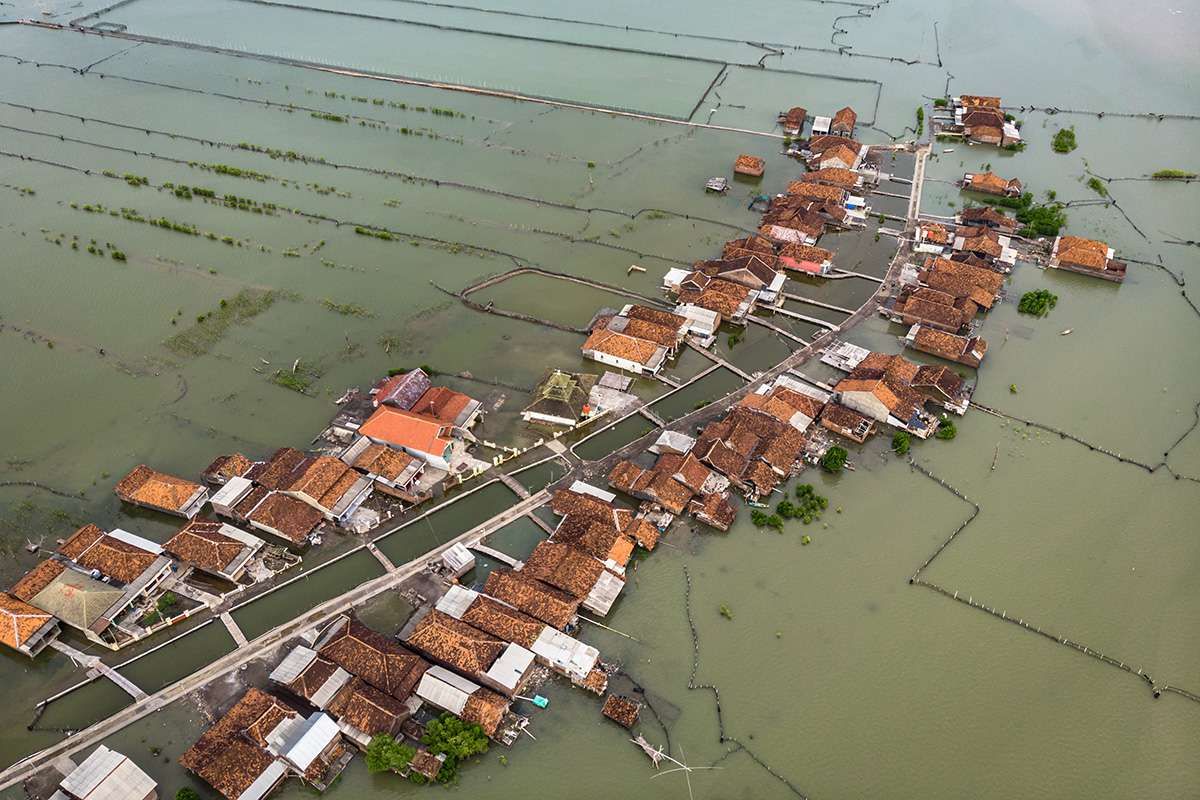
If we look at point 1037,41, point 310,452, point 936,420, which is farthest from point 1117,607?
point 1037,41

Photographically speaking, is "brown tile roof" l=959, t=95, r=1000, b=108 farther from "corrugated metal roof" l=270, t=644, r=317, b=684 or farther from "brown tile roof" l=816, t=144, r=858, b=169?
"corrugated metal roof" l=270, t=644, r=317, b=684

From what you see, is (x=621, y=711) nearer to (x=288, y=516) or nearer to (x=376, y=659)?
(x=376, y=659)

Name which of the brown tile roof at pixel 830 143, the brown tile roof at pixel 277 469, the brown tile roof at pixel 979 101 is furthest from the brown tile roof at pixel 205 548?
the brown tile roof at pixel 979 101

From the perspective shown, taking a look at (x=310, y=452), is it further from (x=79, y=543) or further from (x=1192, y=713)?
(x=1192, y=713)

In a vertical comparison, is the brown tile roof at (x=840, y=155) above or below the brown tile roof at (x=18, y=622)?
above

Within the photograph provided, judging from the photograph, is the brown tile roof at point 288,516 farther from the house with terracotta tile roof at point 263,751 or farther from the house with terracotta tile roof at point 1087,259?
the house with terracotta tile roof at point 1087,259

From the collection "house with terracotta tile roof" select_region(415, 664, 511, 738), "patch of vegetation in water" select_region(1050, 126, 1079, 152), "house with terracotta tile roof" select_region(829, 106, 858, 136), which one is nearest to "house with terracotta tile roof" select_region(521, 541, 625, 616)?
"house with terracotta tile roof" select_region(415, 664, 511, 738)
